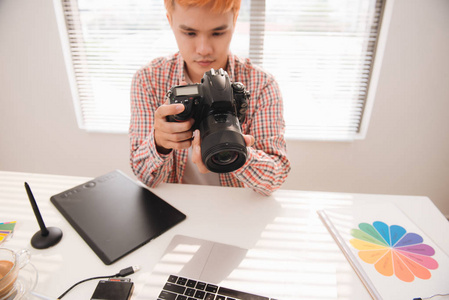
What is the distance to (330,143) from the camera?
1.75 metres

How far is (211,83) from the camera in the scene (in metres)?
0.67

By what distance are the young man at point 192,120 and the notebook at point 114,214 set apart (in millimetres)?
91

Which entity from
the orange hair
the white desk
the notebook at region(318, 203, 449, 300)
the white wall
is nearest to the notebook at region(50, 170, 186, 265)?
the white desk

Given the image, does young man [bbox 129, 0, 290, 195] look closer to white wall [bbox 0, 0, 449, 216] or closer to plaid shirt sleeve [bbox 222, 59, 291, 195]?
plaid shirt sleeve [bbox 222, 59, 291, 195]

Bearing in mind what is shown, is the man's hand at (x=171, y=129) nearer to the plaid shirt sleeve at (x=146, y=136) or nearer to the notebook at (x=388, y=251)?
the plaid shirt sleeve at (x=146, y=136)

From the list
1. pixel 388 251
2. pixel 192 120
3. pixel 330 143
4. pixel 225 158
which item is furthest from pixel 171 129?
pixel 330 143

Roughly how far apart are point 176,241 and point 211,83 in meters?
0.40

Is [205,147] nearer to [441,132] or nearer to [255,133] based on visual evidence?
[255,133]

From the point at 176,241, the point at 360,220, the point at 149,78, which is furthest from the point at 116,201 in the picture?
the point at 360,220

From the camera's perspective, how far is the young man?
0.77 m

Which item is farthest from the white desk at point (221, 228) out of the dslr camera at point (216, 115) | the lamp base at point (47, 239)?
the dslr camera at point (216, 115)

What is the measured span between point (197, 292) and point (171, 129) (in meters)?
0.38

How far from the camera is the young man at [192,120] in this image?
0.77 meters

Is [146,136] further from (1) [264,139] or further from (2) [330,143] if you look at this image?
(2) [330,143]
